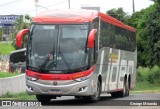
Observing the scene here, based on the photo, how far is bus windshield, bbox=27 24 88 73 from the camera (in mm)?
20250

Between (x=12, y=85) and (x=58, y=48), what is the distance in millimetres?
9835

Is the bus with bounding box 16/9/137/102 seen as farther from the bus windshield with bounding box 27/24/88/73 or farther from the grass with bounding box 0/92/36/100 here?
the grass with bounding box 0/92/36/100

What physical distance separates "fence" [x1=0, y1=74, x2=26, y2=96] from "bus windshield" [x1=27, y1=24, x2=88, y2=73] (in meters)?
7.66

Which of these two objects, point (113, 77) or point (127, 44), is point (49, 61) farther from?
point (127, 44)

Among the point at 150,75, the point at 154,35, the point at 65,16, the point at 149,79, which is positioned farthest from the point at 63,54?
the point at 150,75

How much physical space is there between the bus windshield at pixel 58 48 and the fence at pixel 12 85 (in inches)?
302

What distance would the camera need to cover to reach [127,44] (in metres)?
29.8

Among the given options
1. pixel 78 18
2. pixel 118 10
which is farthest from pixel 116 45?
pixel 118 10

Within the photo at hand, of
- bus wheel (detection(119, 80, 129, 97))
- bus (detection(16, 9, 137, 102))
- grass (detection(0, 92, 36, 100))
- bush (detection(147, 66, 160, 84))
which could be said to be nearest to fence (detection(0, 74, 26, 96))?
grass (detection(0, 92, 36, 100))

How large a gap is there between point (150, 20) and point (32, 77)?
26.5 metres

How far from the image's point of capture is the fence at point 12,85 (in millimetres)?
28052

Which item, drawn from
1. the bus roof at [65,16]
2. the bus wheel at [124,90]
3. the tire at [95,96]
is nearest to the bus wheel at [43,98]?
the tire at [95,96]

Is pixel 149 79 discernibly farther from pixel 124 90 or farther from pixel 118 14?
pixel 118 14

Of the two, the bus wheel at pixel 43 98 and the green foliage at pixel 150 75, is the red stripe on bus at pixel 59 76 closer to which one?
the bus wheel at pixel 43 98
